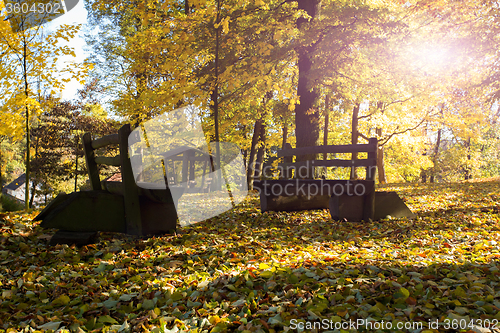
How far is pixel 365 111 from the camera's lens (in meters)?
20.1

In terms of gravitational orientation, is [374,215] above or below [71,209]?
below

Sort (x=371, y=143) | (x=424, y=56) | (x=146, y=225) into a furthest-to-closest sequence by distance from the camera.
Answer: (x=424, y=56) → (x=371, y=143) → (x=146, y=225)

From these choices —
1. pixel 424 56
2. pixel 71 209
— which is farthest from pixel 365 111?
pixel 71 209

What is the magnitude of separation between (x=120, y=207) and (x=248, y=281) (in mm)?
2048

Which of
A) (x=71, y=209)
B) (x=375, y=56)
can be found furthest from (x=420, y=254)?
(x=375, y=56)

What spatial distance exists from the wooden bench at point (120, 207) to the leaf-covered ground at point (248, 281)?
0.77 ft

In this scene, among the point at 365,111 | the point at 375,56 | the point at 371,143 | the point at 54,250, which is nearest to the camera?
the point at 54,250

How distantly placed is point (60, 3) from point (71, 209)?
8.54 m

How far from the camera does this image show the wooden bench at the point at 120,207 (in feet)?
12.1

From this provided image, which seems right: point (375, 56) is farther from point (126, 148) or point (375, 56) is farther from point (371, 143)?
point (126, 148)

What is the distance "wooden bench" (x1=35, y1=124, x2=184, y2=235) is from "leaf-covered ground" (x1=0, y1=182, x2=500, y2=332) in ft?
0.77

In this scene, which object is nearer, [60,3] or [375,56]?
[375,56]

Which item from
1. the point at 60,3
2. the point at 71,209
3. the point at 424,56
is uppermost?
the point at 60,3

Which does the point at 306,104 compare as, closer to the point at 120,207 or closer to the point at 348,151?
the point at 348,151
